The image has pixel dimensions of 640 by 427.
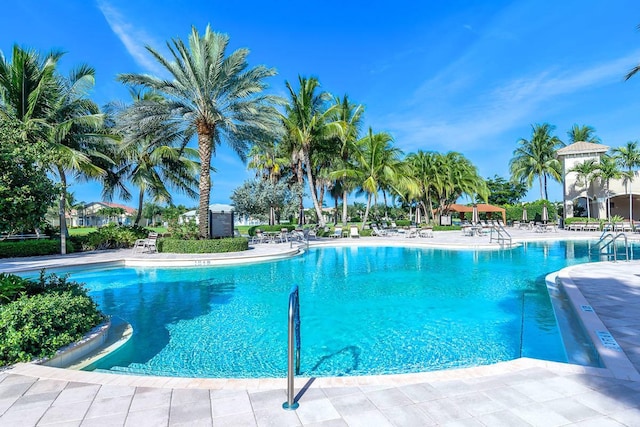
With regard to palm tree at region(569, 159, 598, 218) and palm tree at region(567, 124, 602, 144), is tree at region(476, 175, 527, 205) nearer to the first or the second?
palm tree at region(567, 124, 602, 144)

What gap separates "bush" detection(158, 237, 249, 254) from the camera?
14.5 m

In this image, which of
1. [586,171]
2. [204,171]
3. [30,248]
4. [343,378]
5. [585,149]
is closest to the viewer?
[343,378]

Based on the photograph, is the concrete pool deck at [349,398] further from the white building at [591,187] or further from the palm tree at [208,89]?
the white building at [591,187]

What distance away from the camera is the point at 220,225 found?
17.0 meters

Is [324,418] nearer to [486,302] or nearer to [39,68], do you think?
[486,302]

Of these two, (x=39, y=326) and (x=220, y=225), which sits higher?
(x=220, y=225)

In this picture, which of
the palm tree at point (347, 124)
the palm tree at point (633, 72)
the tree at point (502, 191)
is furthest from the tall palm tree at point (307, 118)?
the tree at point (502, 191)

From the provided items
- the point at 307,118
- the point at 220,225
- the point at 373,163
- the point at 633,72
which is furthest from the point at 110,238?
the point at 633,72

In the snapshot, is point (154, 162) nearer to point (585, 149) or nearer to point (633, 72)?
point (633, 72)

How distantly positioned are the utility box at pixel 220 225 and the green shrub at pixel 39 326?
1181cm

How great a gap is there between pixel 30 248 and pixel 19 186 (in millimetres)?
13346

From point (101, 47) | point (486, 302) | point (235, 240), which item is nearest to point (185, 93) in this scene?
point (101, 47)

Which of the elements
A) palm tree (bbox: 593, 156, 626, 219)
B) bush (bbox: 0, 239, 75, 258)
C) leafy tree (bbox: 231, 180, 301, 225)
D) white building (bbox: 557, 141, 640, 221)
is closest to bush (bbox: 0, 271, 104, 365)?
bush (bbox: 0, 239, 75, 258)

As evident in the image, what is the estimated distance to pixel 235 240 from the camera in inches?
608
